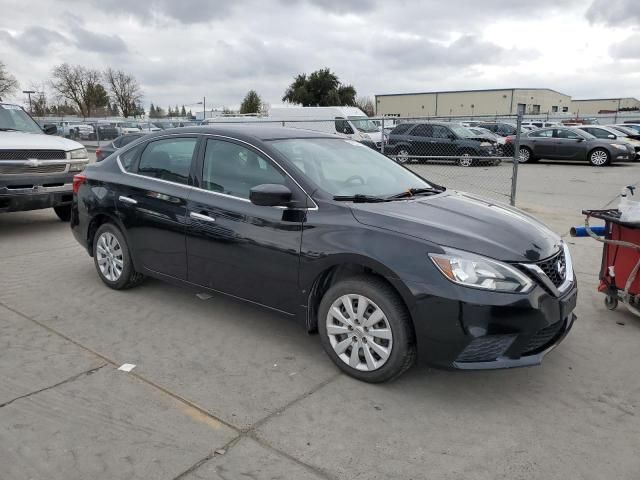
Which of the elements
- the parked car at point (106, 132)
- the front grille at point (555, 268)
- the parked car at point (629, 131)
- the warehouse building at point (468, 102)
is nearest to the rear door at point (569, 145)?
the parked car at point (629, 131)

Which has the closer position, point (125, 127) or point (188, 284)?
point (188, 284)

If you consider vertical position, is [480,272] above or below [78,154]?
below

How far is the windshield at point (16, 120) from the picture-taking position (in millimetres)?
8680

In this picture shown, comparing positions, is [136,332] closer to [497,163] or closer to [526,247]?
[526,247]

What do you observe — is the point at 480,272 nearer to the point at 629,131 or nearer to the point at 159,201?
the point at 159,201

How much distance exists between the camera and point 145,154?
16.0ft

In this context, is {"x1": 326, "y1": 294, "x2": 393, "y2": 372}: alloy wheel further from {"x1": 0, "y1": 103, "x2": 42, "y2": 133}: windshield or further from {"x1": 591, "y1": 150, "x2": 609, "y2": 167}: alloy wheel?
{"x1": 591, "y1": 150, "x2": 609, "y2": 167}: alloy wheel

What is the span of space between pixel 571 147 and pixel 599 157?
3.46ft

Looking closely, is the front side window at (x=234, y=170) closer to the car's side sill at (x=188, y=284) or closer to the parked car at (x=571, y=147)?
the car's side sill at (x=188, y=284)

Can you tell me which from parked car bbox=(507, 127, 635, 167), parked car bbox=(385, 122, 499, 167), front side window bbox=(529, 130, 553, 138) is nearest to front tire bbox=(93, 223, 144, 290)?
parked car bbox=(385, 122, 499, 167)

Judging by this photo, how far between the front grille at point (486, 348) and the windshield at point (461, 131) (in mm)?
14481

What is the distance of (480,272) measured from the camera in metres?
3.05

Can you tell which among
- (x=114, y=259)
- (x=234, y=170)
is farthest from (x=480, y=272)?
(x=114, y=259)

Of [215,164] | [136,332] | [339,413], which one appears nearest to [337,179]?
[215,164]
